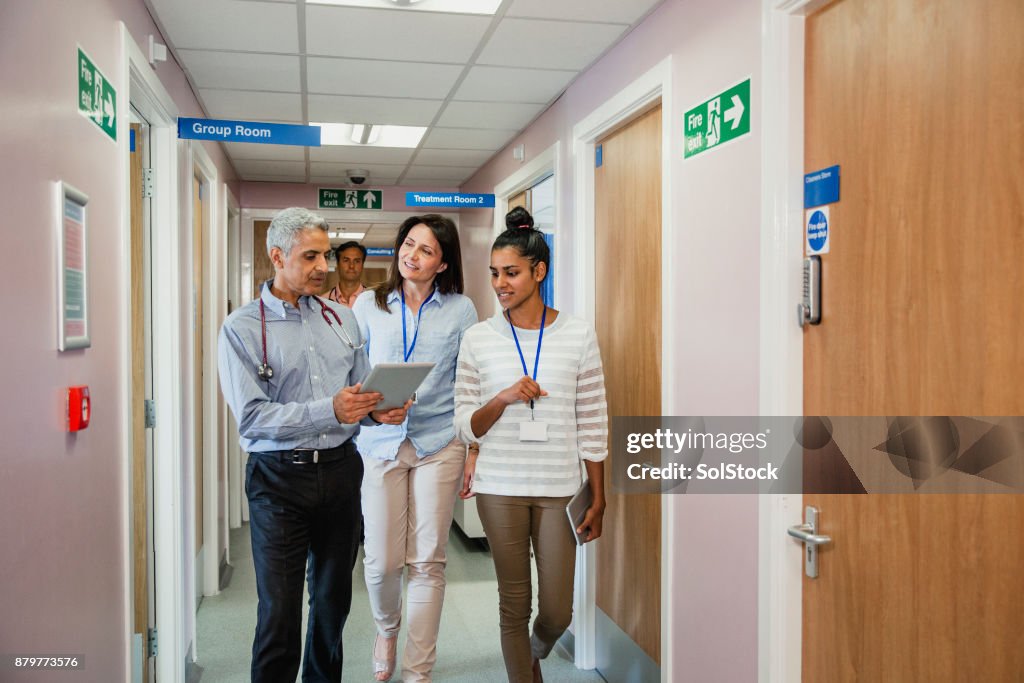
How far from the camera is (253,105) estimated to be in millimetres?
3984

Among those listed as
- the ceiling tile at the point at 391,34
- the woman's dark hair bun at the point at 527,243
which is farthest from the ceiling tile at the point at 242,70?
the woman's dark hair bun at the point at 527,243

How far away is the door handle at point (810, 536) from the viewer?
1934 mm

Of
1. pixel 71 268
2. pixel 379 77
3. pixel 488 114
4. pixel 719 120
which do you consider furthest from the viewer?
pixel 488 114

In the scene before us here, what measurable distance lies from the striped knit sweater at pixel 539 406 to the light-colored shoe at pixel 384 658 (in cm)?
98

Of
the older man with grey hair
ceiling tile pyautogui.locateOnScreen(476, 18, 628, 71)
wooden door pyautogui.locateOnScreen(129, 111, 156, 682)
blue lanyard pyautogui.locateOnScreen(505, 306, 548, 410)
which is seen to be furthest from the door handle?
wooden door pyautogui.locateOnScreen(129, 111, 156, 682)

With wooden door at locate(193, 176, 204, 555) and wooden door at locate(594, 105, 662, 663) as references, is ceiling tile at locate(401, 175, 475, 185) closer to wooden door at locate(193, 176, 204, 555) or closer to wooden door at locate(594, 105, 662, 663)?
wooden door at locate(193, 176, 204, 555)

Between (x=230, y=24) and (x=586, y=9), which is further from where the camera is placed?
(x=230, y=24)

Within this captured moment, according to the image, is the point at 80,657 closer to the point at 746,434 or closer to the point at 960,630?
the point at 746,434

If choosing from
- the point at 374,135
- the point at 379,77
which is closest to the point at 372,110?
the point at 379,77

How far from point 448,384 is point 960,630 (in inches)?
72.0

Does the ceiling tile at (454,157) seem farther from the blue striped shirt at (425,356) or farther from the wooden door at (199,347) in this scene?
the blue striped shirt at (425,356)

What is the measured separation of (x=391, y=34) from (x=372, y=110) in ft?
3.81

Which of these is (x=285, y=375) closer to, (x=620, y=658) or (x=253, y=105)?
(x=620, y=658)

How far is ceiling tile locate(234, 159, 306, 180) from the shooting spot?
5574 mm
